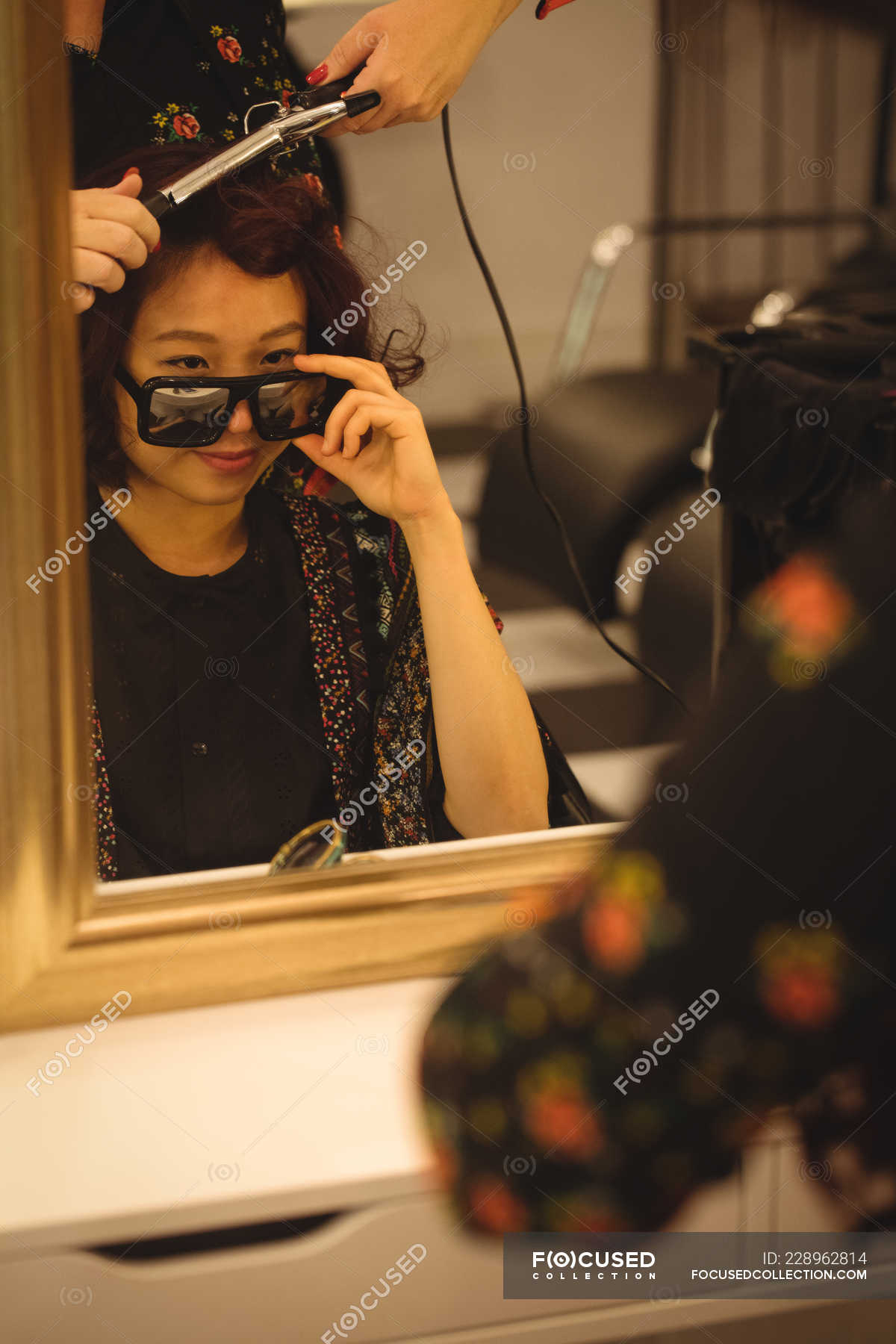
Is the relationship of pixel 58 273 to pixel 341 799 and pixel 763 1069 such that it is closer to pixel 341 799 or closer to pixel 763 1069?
pixel 341 799

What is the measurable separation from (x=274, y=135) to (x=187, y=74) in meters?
0.05

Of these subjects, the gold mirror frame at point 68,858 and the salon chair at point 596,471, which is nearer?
the gold mirror frame at point 68,858

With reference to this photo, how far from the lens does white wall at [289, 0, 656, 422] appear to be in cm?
55

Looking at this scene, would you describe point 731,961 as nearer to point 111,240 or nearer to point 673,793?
point 673,793

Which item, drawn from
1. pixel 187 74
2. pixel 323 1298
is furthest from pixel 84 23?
pixel 323 1298

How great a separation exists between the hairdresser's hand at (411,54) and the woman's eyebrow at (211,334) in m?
0.10

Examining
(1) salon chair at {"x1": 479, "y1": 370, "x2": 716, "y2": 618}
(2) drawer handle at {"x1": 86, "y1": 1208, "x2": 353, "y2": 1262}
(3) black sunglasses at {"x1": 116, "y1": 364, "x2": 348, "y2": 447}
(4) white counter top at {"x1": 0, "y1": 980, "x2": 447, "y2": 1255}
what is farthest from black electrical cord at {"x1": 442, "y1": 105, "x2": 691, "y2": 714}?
(2) drawer handle at {"x1": 86, "y1": 1208, "x2": 353, "y2": 1262}

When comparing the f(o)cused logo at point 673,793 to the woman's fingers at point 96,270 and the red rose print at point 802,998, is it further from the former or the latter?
the woman's fingers at point 96,270

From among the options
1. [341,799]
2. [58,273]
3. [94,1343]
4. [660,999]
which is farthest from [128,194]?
[94,1343]

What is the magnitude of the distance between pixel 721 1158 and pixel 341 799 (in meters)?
0.28

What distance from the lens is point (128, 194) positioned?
0.50 m

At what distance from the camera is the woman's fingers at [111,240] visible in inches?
19.1

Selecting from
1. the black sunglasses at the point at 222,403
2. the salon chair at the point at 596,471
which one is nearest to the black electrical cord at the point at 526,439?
the salon chair at the point at 596,471

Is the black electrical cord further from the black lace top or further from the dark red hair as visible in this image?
the black lace top
